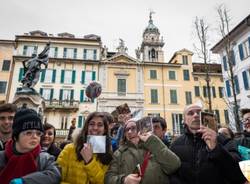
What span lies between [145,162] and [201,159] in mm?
806

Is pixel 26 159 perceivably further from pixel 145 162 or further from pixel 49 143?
pixel 49 143

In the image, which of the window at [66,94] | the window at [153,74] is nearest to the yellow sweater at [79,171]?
the window at [66,94]

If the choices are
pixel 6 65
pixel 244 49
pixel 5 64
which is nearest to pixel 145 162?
pixel 244 49

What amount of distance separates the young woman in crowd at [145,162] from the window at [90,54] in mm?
30098

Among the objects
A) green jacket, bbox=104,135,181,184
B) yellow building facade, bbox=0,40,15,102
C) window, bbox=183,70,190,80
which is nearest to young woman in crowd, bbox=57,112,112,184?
green jacket, bbox=104,135,181,184

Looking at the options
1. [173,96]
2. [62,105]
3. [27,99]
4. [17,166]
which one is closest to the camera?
[17,166]

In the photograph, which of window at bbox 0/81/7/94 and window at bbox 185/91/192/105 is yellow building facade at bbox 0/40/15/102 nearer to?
window at bbox 0/81/7/94

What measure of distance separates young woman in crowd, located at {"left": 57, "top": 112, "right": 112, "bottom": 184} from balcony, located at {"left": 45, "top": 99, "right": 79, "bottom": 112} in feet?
85.3

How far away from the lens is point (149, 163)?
274 centimetres

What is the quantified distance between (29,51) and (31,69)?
2259cm

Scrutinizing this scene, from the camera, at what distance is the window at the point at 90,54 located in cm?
3212

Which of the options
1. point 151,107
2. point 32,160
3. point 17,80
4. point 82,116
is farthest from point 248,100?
point 17,80

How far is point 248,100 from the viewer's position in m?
21.5

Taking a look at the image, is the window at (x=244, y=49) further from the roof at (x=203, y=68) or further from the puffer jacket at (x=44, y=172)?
the puffer jacket at (x=44, y=172)
